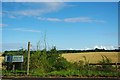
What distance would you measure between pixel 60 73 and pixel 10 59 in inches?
199

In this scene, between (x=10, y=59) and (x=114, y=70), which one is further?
(x=10, y=59)

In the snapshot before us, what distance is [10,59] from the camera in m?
24.8

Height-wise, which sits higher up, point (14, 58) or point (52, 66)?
point (14, 58)

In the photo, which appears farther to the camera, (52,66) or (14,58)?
(14,58)

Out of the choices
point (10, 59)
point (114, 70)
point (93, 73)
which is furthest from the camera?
point (10, 59)

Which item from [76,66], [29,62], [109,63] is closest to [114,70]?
[109,63]

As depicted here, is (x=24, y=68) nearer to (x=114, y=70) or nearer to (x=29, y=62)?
(x=29, y=62)

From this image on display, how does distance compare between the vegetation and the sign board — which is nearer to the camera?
the vegetation

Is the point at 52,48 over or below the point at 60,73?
over

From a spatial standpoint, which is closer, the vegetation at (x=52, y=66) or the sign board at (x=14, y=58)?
the vegetation at (x=52, y=66)

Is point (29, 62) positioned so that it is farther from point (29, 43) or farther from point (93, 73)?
point (93, 73)

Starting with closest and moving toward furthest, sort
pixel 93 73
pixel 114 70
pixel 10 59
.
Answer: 1. pixel 93 73
2. pixel 114 70
3. pixel 10 59

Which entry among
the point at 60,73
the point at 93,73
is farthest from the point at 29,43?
the point at 93,73

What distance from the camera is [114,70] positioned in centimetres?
2317
